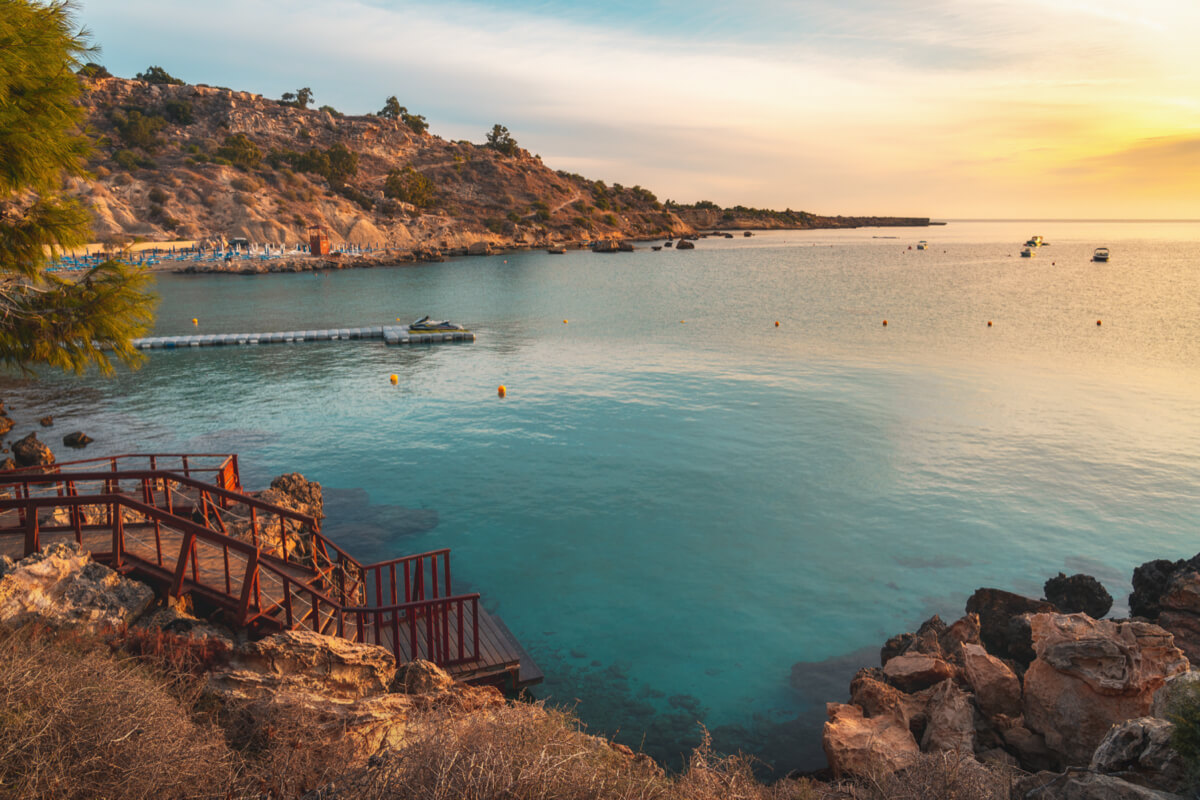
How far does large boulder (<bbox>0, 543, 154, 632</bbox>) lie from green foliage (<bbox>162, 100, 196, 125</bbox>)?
179 meters

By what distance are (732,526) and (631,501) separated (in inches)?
130

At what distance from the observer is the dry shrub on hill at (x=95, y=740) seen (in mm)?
5473

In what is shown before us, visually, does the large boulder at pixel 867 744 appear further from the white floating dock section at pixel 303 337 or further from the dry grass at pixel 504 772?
the white floating dock section at pixel 303 337

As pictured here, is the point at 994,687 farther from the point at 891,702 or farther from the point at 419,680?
the point at 419,680

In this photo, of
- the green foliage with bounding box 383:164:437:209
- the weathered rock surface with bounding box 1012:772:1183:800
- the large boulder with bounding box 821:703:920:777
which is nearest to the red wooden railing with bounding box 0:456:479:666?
the large boulder with bounding box 821:703:920:777

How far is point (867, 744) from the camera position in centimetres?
984

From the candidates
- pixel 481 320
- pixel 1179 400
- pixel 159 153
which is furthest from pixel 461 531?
pixel 159 153

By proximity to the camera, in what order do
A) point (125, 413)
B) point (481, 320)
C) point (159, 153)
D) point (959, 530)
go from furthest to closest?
1. point (159, 153)
2. point (481, 320)
3. point (125, 413)
4. point (959, 530)

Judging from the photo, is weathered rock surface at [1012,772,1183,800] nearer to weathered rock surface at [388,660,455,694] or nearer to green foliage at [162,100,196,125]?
weathered rock surface at [388,660,455,694]

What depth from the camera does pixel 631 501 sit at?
71.2ft

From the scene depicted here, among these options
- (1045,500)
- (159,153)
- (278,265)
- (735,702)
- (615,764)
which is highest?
(159,153)

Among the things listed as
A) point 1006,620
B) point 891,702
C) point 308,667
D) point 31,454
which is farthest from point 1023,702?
point 31,454

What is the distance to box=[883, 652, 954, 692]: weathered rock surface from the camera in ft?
37.3

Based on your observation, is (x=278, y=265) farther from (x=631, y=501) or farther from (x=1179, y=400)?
(x=1179, y=400)
